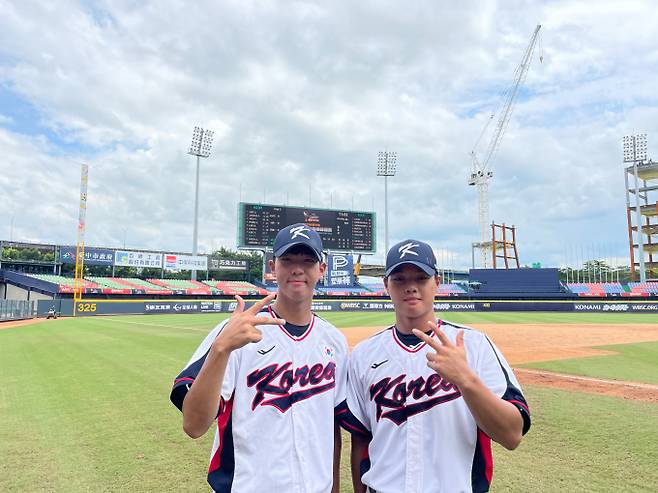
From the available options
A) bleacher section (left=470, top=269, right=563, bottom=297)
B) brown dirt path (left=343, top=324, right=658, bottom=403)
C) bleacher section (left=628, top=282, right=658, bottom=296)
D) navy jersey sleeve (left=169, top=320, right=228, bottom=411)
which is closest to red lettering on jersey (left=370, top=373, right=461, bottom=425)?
navy jersey sleeve (left=169, top=320, right=228, bottom=411)

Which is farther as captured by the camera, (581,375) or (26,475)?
(581,375)

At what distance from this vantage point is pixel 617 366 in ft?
35.1

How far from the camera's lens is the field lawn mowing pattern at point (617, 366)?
9461 millimetres

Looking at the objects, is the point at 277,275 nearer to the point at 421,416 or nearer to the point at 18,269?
the point at 421,416

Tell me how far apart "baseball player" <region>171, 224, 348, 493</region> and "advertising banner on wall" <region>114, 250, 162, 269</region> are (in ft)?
172

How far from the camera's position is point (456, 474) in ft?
6.78

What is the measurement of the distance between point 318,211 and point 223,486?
45.5 m

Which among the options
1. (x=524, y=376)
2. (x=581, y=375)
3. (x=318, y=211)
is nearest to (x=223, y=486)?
(x=524, y=376)

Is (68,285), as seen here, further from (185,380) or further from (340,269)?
(185,380)

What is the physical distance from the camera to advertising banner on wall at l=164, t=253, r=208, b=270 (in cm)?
5269

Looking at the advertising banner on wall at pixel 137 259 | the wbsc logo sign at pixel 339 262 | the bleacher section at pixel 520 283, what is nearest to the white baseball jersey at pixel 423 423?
the wbsc logo sign at pixel 339 262

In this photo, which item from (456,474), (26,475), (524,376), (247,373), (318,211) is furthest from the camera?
(318,211)

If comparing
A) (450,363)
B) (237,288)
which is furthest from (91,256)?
(450,363)

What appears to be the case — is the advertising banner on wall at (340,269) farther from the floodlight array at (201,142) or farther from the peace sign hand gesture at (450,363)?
the peace sign hand gesture at (450,363)
